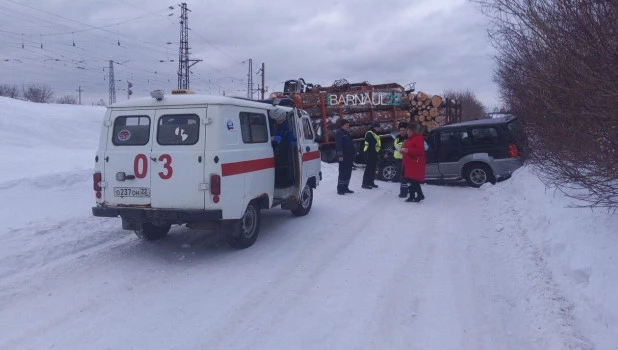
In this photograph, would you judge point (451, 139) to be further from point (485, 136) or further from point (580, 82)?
point (580, 82)

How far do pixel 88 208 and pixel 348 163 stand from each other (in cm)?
612

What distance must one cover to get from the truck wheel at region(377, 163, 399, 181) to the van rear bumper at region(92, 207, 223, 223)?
9315 millimetres

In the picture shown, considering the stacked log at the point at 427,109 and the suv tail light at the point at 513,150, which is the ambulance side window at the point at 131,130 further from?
the stacked log at the point at 427,109

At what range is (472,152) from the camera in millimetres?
12852

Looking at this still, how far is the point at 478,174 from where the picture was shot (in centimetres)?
1305

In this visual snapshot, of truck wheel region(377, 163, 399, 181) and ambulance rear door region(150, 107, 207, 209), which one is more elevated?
ambulance rear door region(150, 107, 207, 209)

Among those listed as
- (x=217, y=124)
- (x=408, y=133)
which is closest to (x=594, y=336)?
(x=217, y=124)

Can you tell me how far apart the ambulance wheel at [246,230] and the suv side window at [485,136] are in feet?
24.7

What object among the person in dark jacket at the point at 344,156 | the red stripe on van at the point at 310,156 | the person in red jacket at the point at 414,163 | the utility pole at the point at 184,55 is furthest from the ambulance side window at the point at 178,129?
the utility pole at the point at 184,55

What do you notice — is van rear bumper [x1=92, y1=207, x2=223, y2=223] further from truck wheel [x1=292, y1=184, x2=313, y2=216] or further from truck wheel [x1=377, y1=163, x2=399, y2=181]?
truck wheel [x1=377, y1=163, x2=399, y2=181]

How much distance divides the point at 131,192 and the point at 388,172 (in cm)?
969

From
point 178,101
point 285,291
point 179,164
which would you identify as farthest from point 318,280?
point 178,101

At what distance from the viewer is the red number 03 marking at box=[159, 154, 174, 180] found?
6.28m

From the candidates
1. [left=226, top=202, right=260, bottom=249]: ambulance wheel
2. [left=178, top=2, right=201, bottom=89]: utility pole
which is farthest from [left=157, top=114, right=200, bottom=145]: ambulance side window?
[left=178, top=2, right=201, bottom=89]: utility pole
